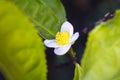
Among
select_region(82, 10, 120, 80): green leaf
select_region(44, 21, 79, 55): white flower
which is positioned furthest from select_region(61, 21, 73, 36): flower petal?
select_region(82, 10, 120, 80): green leaf

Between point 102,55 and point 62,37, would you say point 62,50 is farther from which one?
point 102,55

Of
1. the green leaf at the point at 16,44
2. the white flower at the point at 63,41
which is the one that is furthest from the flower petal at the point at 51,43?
the green leaf at the point at 16,44

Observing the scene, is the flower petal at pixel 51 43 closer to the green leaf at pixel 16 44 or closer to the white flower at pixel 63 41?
the white flower at pixel 63 41

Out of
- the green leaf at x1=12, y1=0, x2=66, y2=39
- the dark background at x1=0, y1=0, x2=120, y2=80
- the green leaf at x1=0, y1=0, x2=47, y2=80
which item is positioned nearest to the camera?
the green leaf at x1=0, y1=0, x2=47, y2=80

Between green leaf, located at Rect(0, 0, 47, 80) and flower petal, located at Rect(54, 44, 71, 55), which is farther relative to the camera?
flower petal, located at Rect(54, 44, 71, 55)

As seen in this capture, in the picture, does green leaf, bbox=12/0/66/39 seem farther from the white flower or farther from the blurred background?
the blurred background

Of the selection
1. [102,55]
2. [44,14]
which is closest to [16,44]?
[102,55]
